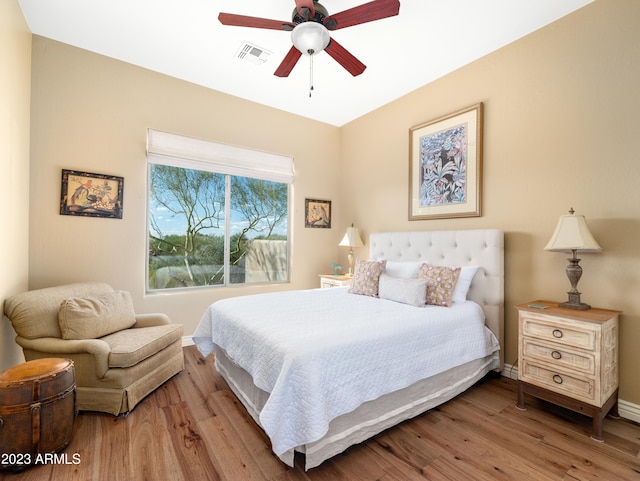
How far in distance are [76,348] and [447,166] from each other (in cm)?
362

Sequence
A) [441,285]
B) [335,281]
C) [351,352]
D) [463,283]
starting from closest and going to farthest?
[351,352] < [441,285] < [463,283] < [335,281]

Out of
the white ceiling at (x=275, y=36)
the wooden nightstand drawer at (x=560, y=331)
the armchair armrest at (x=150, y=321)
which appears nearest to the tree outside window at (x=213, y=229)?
the armchair armrest at (x=150, y=321)

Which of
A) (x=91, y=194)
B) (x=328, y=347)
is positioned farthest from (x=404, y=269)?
(x=91, y=194)

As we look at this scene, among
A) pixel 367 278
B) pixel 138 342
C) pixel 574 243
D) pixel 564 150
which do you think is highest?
A: pixel 564 150

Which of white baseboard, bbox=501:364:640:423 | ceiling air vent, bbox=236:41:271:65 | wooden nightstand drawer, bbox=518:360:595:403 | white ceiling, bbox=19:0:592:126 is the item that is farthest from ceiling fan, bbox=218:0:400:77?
white baseboard, bbox=501:364:640:423

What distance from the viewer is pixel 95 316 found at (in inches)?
91.4

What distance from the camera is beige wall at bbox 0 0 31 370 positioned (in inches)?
82.3

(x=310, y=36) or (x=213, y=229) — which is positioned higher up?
(x=310, y=36)

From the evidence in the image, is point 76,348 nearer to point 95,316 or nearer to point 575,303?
point 95,316

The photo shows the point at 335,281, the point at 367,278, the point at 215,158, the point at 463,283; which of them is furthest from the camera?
the point at 335,281

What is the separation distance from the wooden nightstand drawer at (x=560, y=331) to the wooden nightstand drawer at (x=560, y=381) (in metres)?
0.21

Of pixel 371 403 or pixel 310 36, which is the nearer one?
pixel 371 403

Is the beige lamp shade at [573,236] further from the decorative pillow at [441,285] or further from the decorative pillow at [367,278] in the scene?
the decorative pillow at [367,278]

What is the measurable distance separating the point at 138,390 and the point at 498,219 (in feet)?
11.0
